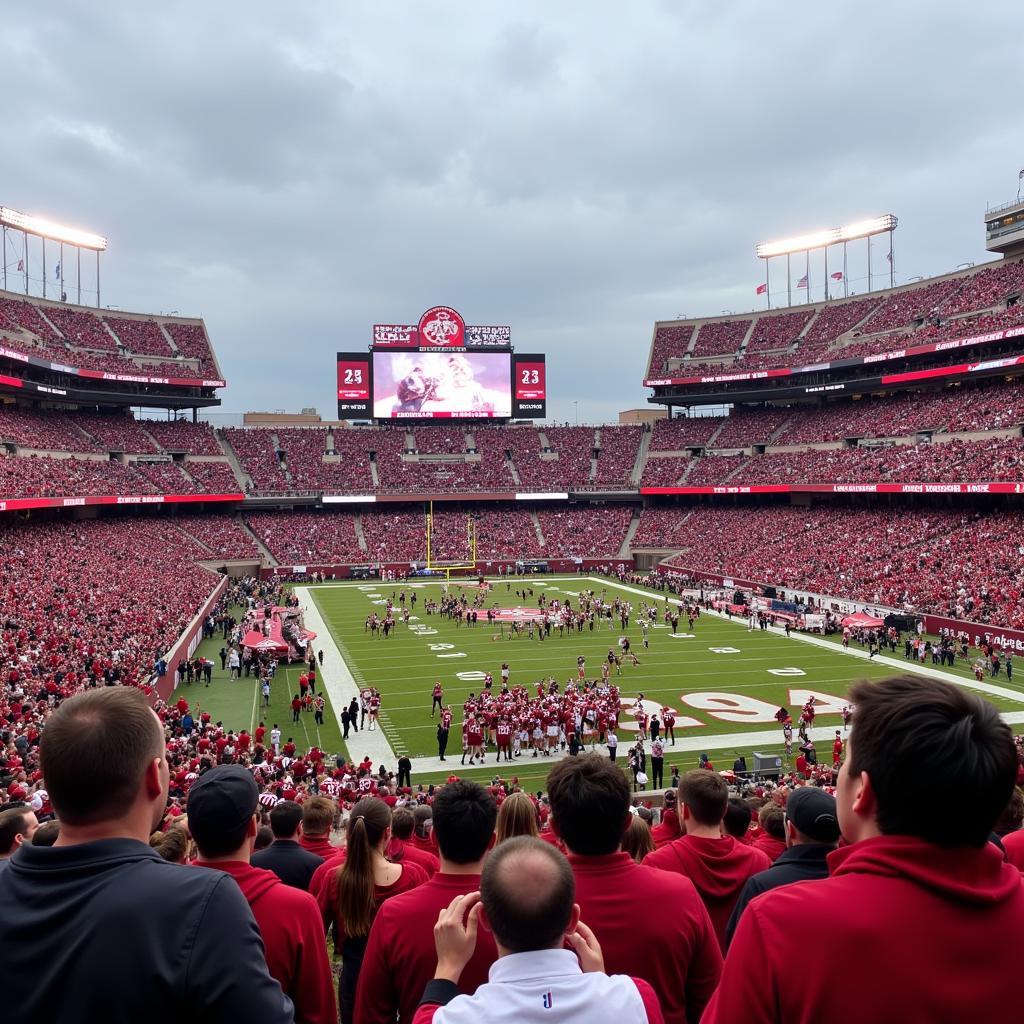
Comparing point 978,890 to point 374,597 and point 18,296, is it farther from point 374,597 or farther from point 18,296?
point 18,296

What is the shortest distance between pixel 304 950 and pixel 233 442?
227 ft

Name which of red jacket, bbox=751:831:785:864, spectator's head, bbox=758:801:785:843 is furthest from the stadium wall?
red jacket, bbox=751:831:785:864

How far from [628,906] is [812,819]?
3.68 feet

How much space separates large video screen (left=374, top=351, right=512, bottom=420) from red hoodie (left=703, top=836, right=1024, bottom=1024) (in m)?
68.4

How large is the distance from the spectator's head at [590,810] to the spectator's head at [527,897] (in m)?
0.79

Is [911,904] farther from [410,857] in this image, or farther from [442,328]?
[442,328]

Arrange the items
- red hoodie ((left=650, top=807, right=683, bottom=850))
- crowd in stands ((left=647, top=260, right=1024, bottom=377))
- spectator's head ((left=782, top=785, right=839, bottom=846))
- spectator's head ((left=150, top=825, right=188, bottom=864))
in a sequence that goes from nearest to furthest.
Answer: spectator's head ((left=782, top=785, right=839, bottom=846)), spectator's head ((left=150, top=825, right=188, bottom=864)), red hoodie ((left=650, top=807, right=683, bottom=850)), crowd in stands ((left=647, top=260, right=1024, bottom=377))

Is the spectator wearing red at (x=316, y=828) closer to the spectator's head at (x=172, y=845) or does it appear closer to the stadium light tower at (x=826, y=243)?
the spectator's head at (x=172, y=845)

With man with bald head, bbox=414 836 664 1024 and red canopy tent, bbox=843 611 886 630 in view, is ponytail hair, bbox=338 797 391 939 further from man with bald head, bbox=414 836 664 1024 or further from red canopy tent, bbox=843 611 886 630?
red canopy tent, bbox=843 611 886 630

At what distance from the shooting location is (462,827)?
3396 mm

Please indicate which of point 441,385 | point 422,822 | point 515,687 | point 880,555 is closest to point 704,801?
point 422,822

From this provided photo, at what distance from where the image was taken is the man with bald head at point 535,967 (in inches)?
80.7

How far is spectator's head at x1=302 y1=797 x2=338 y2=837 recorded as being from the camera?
20.0 ft

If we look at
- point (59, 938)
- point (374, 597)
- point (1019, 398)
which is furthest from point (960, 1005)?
point (1019, 398)
